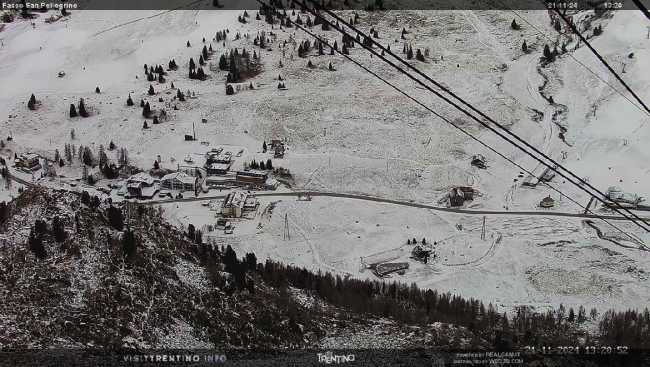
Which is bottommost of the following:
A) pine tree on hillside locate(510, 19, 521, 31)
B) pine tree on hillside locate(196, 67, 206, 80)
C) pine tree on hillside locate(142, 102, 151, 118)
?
pine tree on hillside locate(142, 102, 151, 118)

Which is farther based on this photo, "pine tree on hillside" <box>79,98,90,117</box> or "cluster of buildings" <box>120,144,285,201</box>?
"pine tree on hillside" <box>79,98,90,117</box>

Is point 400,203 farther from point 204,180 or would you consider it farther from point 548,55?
point 548,55

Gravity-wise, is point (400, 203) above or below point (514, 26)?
below

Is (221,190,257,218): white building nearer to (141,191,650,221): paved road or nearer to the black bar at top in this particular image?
(141,191,650,221): paved road

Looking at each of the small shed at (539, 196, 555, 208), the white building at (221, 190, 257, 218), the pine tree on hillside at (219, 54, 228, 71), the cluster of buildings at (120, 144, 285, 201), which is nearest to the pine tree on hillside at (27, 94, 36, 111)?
the cluster of buildings at (120, 144, 285, 201)

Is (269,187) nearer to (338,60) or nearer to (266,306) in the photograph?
(266,306)

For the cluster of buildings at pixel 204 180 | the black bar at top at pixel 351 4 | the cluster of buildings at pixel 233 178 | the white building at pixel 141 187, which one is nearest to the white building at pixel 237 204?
the cluster of buildings at pixel 204 180

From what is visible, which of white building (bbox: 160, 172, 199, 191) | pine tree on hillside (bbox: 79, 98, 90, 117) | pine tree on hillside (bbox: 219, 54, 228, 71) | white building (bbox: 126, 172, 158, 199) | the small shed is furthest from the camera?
pine tree on hillside (bbox: 219, 54, 228, 71)

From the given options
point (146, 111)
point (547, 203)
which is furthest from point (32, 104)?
point (547, 203)

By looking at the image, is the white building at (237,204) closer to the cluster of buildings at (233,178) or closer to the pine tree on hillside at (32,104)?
the cluster of buildings at (233,178)

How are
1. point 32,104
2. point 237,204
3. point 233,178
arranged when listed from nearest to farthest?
point 237,204 → point 233,178 → point 32,104

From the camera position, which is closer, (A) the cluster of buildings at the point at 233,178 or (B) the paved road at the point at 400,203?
(B) the paved road at the point at 400,203

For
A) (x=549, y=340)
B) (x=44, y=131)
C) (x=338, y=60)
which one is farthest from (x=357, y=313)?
(x=338, y=60)
